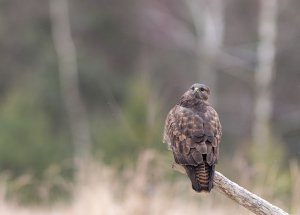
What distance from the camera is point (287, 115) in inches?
1077

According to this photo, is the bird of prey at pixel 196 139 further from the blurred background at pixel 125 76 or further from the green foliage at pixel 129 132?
the green foliage at pixel 129 132

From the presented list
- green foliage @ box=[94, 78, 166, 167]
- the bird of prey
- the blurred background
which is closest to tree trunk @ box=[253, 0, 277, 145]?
the blurred background

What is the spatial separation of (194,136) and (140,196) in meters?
3.41

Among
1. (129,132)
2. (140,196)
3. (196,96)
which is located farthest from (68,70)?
(196,96)

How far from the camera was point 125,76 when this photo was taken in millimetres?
33250

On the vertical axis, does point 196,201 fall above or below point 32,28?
above

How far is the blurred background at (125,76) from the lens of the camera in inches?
674

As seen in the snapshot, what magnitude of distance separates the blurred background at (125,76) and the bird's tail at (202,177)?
474 centimetres

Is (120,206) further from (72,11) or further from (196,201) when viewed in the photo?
(72,11)

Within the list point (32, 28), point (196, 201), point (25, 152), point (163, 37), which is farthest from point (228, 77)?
point (196, 201)

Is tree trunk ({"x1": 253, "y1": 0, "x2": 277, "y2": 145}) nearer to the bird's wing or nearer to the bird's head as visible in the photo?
the bird's head

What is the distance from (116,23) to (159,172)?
24.6 metres

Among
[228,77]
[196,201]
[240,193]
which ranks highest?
[240,193]

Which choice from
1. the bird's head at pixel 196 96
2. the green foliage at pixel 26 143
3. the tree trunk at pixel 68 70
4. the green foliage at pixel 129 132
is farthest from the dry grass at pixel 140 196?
the tree trunk at pixel 68 70
